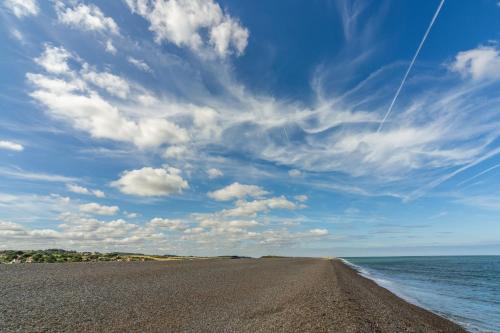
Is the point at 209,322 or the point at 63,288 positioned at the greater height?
the point at 63,288

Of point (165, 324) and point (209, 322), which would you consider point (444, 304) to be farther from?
point (165, 324)

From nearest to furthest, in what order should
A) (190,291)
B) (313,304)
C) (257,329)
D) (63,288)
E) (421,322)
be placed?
(257,329)
(421,322)
(313,304)
(63,288)
(190,291)

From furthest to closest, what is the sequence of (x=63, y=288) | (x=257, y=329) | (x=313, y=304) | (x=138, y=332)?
(x=63, y=288) < (x=313, y=304) < (x=257, y=329) < (x=138, y=332)

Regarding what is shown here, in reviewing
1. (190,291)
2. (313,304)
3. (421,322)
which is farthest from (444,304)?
(190,291)

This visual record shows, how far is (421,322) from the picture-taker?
60.0ft

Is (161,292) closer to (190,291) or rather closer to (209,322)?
(190,291)

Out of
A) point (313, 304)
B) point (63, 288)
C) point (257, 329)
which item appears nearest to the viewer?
point (257, 329)

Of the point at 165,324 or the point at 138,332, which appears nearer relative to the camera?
the point at 138,332

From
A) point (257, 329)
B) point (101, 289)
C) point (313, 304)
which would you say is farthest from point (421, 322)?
point (101, 289)

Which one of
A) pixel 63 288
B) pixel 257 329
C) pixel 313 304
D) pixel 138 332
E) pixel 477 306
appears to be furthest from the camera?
pixel 477 306

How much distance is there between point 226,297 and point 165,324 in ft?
27.5

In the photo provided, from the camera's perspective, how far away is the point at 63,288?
68.9 feet

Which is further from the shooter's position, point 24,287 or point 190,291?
point 190,291

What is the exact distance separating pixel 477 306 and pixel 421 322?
616 inches
